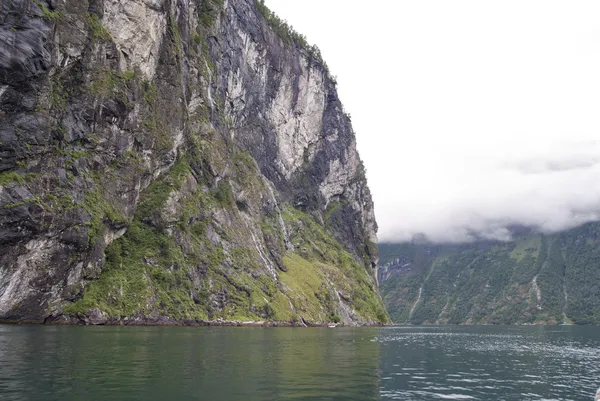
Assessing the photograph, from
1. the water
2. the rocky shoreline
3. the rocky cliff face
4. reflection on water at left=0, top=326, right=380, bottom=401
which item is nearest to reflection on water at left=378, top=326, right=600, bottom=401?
the water

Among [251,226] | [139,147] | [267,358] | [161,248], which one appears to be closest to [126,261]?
[161,248]

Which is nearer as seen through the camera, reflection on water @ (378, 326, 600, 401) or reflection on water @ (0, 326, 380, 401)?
reflection on water @ (0, 326, 380, 401)

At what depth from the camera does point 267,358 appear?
1866 inches

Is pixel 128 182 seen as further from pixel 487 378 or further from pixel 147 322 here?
pixel 487 378

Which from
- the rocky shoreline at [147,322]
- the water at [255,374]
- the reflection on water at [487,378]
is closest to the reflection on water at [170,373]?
the water at [255,374]

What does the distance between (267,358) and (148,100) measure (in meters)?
104

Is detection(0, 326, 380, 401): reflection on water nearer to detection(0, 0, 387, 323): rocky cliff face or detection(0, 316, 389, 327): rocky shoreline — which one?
detection(0, 316, 389, 327): rocky shoreline

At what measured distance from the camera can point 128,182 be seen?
120750 millimetres

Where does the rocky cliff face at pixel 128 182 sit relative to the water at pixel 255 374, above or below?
above

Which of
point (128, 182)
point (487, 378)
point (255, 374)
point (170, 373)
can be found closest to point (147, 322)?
point (128, 182)

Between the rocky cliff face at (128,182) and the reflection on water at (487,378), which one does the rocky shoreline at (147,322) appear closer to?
the rocky cliff face at (128,182)

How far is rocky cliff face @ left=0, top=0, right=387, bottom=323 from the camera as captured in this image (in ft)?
Result: 300

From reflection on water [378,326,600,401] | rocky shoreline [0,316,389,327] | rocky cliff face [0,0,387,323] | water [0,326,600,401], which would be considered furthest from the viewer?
rocky cliff face [0,0,387,323]

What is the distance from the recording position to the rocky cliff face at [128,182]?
9138cm
